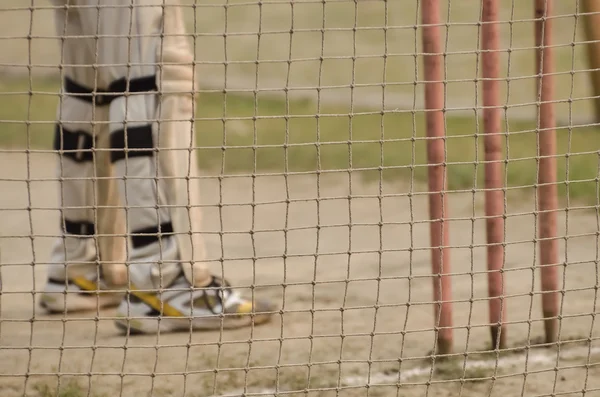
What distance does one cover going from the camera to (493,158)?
8.48ft

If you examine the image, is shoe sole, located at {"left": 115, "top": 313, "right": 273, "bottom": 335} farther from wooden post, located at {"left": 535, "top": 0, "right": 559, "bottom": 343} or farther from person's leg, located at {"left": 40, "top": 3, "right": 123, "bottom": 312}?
wooden post, located at {"left": 535, "top": 0, "right": 559, "bottom": 343}

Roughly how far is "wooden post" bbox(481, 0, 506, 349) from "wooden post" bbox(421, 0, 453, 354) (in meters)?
0.11

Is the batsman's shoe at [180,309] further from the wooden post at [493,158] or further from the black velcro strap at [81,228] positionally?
the wooden post at [493,158]

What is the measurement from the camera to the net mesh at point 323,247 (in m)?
2.38

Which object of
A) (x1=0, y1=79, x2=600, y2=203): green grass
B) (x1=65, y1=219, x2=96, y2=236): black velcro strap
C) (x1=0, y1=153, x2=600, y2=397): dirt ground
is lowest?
(x1=0, y1=153, x2=600, y2=397): dirt ground

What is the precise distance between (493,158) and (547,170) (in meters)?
0.20

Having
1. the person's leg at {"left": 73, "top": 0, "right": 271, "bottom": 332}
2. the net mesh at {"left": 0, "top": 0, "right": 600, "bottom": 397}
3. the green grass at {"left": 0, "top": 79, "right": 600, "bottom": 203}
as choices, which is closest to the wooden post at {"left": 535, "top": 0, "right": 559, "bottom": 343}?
the net mesh at {"left": 0, "top": 0, "right": 600, "bottom": 397}

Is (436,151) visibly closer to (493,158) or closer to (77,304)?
(493,158)

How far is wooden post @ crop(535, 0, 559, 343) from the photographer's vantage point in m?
2.57

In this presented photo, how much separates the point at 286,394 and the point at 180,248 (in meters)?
0.63

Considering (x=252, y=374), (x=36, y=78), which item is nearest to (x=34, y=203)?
(x=252, y=374)

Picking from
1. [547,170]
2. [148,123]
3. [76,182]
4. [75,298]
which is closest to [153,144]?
[148,123]

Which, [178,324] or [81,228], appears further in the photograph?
[81,228]

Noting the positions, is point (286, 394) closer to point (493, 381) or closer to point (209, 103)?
point (493, 381)
